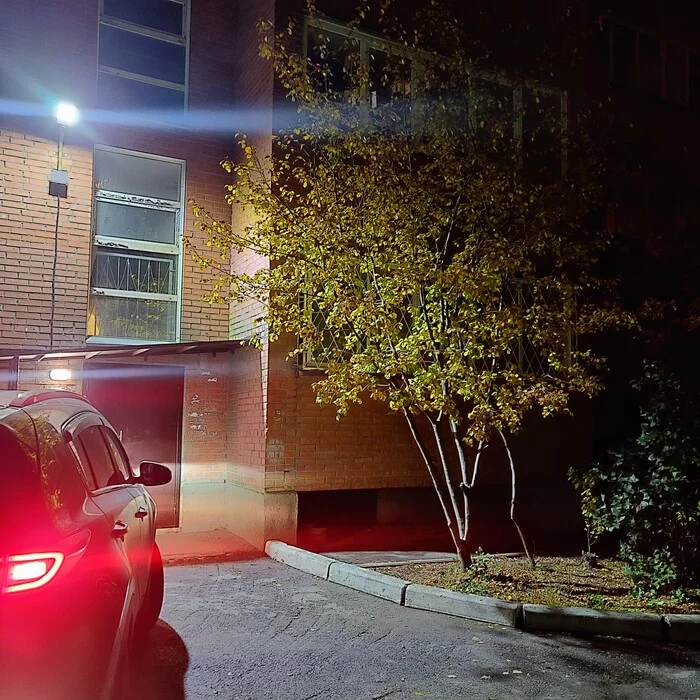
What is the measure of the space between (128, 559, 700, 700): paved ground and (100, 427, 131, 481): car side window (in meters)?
1.36

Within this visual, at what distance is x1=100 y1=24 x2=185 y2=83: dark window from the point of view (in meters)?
10.2

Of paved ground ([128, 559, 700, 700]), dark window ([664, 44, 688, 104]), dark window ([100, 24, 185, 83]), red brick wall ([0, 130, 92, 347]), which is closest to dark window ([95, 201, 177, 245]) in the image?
red brick wall ([0, 130, 92, 347])

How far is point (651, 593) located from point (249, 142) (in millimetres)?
7911

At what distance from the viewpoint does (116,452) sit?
482 cm

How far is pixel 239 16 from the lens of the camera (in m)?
11.1

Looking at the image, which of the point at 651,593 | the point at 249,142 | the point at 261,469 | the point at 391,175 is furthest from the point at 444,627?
the point at 249,142

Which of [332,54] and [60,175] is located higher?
[332,54]

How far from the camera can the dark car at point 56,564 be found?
95.5 inches

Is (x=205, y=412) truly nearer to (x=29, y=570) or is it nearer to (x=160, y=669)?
(x=160, y=669)

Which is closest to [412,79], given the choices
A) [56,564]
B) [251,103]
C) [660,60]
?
[251,103]

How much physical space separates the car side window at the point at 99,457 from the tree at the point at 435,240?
330 cm

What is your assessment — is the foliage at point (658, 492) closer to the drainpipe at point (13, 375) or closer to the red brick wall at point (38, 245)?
the drainpipe at point (13, 375)

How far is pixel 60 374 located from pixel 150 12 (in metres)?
5.84

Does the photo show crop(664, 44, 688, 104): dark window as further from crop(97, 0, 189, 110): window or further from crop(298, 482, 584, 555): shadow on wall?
crop(97, 0, 189, 110): window
